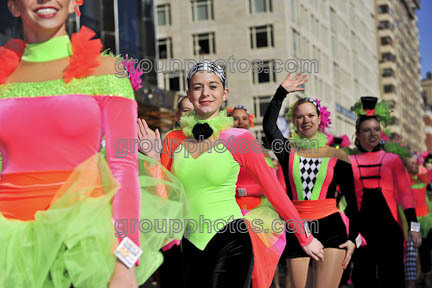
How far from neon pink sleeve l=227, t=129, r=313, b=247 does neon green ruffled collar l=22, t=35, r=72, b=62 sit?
2065 mm

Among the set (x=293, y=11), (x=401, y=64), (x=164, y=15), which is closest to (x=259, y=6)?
(x=293, y=11)

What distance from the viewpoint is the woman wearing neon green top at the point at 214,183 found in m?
4.81

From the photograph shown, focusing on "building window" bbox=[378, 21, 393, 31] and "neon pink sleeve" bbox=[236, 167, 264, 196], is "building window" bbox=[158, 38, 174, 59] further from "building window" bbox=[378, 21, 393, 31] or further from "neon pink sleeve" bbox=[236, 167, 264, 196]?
"building window" bbox=[378, 21, 393, 31]

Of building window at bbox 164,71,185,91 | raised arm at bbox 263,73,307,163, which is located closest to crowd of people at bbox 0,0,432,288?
raised arm at bbox 263,73,307,163

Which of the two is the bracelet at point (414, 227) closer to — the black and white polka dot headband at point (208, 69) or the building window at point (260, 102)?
the black and white polka dot headband at point (208, 69)

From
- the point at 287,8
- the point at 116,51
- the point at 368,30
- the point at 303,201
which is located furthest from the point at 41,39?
the point at 368,30

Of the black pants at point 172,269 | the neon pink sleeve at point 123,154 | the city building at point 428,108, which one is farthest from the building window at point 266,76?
the city building at point 428,108

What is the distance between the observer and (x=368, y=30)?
8256 cm

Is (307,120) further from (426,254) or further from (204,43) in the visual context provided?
(204,43)

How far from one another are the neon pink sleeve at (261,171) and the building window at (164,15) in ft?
155

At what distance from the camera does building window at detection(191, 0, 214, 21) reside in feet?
166

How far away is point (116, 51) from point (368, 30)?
196 feet

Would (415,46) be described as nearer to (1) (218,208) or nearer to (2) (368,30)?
(2) (368,30)

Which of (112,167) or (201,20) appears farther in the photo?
(201,20)
